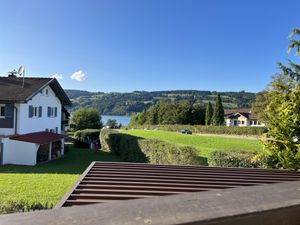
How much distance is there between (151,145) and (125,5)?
9157 millimetres

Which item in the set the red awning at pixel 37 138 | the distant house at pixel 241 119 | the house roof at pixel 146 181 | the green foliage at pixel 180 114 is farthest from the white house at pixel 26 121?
the distant house at pixel 241 119

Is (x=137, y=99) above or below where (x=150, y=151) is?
above

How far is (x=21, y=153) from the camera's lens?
79.5ft

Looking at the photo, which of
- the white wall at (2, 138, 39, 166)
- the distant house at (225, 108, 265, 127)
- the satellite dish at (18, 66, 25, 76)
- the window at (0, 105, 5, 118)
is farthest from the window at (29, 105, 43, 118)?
the distant house at (225, 108, 265, 127)

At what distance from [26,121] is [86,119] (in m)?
31.0

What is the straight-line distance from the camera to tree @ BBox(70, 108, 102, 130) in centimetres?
5653

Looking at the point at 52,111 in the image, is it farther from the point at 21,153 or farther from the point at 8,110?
the point at 21,153

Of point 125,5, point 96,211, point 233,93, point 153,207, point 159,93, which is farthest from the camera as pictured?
point 159,93

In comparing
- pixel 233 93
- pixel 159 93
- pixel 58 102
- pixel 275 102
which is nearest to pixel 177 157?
pixel 275 102

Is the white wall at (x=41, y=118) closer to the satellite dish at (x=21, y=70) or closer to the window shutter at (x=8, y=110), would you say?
the window shutter at (x=8, y=110)

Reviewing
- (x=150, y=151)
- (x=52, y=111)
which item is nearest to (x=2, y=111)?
(x=52, y=111)

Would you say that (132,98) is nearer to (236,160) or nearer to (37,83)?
(37,83)

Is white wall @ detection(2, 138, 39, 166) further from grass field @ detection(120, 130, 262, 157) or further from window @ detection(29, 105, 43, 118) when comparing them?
grass field @ detection(120, 130, 262, 157)

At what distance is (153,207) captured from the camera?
1.51 m
